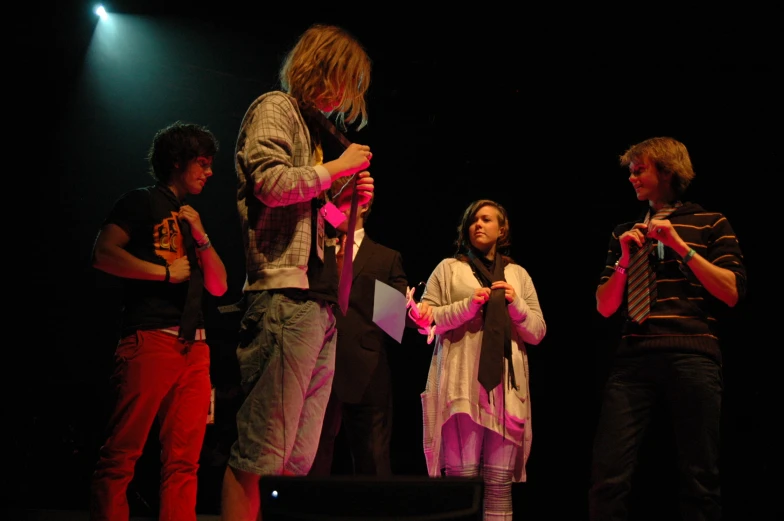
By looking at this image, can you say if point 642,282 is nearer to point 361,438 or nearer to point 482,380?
point 482,380

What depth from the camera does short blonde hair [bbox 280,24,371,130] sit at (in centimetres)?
179

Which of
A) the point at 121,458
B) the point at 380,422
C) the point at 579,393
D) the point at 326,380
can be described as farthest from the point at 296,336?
the point at 579,393

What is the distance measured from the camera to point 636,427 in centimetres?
252

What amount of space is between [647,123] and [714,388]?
2.06m

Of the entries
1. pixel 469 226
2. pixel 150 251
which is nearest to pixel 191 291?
pixel 150 251

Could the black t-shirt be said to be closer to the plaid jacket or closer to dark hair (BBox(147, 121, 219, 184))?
dark hair (BBox(147, 121, 219, 184))

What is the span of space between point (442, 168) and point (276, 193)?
108 inches

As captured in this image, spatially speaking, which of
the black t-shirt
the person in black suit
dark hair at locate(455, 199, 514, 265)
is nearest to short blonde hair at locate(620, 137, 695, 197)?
dark hair at locate(455, 199, 514, 265)

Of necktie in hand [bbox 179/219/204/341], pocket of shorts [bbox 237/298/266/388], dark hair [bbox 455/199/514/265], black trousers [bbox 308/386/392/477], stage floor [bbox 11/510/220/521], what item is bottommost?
stage floor [bbox 11/510/220/521]

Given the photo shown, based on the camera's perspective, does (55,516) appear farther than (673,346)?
Yes

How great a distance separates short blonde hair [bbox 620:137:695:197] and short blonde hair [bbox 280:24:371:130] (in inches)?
61.6

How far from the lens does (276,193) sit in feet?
5.05

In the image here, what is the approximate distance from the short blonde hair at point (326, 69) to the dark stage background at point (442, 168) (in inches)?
91.3

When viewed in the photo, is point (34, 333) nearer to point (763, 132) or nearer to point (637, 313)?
point (637, 313)
